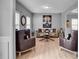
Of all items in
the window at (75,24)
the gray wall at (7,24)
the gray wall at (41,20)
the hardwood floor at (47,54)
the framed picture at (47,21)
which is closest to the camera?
the gray wall at (7,24)

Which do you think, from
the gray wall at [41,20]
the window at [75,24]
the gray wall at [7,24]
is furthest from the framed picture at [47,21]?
the gray wall at [7,24]

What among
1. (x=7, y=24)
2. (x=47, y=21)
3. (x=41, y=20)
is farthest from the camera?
(x=41, y=20)

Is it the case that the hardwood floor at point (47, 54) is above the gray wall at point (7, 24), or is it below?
below

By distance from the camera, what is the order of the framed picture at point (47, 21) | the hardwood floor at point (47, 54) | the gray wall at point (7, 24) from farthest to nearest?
the framed picture at point (47, 21) < the hardwood floor at point (47, 54) < the gray wall at point (7, 24)

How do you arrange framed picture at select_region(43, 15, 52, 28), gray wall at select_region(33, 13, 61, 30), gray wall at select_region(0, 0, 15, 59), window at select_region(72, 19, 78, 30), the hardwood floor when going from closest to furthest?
1. gray wall at select_region(0, 0, 15, 59)
2. the hardwood floor
3. window at select_region(72, 19, 78, 30)
4. framed picture at select_region(43, 15, 52, 28)
5. gray wall at select_region(33, 13, 61, 30)

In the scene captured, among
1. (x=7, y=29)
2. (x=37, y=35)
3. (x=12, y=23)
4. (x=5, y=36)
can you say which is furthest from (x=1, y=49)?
(x=37, y=35)

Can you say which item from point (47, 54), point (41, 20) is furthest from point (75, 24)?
point (41, 20)

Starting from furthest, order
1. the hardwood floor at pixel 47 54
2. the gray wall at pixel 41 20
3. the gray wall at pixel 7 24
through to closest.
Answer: the gray wall at pixel 41 20, the hardwood floor at pixel 47 54, the gray wall at pixel 7 24

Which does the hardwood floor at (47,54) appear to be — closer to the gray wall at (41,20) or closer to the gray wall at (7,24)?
the gray wall at (7,24)

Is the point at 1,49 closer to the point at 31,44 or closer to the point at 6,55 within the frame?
the point at 6,55

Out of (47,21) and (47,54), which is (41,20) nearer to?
(47,21)

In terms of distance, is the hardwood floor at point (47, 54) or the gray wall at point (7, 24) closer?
the gray wall at point (7, 24)

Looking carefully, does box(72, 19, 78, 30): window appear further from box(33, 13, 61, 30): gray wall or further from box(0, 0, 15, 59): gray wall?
box(0, 0, 15, 59): gray wall

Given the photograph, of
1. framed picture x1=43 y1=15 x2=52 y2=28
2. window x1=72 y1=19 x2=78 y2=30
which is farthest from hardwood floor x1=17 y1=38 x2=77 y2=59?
framed picture x1=43 y1=15 x2=52 y2=28
